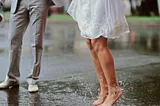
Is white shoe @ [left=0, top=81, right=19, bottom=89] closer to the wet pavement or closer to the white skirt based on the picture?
the wet pavement

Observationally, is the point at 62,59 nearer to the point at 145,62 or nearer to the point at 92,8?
the point at 145,62

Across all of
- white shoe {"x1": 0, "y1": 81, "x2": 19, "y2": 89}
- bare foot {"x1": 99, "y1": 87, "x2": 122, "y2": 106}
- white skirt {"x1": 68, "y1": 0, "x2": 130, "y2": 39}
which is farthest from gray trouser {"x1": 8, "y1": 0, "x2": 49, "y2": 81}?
bare foot {"x1": 99, "y1": 87, "x2": 122, "y2": 106}

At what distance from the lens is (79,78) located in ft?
22.8

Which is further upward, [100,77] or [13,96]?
[100,77]

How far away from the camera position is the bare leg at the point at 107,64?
4.77 m

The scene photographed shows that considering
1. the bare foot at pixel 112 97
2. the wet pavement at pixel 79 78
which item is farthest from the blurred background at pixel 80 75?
the bare foot at pixel 112 97

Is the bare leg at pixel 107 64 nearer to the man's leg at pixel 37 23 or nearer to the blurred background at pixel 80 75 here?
the blurred background at pixel 80 75

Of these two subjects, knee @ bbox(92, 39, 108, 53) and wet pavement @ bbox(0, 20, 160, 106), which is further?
wet pavement @ bbox(0, 20, 160, 106)

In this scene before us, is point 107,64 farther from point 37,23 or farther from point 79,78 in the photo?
point 79,78

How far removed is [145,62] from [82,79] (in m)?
2.47

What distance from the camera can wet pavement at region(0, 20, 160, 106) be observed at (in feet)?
17.8

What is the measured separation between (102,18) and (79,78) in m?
2.39

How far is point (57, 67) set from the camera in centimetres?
812

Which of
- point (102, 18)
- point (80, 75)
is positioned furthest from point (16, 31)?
point (80, 75)
